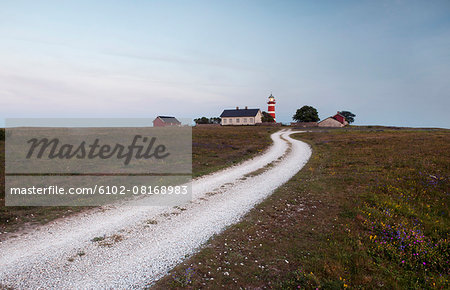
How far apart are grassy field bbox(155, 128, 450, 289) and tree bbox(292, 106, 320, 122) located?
10555 centimetres

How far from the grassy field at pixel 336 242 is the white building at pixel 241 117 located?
99.5m

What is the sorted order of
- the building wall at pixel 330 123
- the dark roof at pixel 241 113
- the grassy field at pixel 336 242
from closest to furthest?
1. the grassy field at pixel 336 242
2. the building wall at pixel 330 123
3. the dark roof at pixel 241 113

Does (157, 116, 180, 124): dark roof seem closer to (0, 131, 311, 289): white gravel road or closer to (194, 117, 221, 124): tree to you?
(194, 117, 221, 124): tree

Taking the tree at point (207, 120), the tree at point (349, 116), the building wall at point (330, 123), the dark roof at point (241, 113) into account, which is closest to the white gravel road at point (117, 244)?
the building wall at point (330, 123)

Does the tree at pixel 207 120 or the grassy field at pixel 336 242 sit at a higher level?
the tree at pixel 207 120

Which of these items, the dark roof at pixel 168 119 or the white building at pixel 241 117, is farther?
the dark roof at pixel 168 119

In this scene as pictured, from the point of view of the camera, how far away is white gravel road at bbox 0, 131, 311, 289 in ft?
23.2

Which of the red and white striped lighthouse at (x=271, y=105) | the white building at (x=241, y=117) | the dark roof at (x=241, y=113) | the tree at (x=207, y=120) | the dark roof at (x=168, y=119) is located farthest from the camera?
the tree at (x=207, y=120)

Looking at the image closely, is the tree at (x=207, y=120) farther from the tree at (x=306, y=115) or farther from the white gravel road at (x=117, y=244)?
the white gravel road at (x=117, y=244)

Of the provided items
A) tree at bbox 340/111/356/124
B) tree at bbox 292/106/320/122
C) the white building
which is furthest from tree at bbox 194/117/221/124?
tree at bbox 340/111/356/124

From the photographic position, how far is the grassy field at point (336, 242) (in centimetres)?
697

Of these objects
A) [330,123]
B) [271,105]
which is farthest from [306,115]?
[271,105]

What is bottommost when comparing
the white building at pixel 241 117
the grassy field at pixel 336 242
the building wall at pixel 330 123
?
the grassy field at pixel 336 242

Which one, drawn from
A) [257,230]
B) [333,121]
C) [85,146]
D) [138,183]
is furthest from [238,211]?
[333,121]
